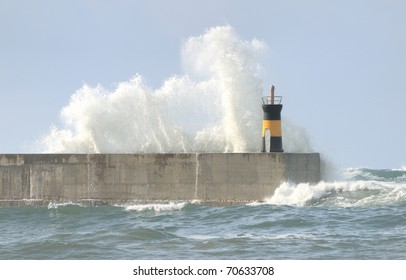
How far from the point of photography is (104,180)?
55.7 ft

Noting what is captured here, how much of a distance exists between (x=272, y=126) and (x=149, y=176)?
2618 mm

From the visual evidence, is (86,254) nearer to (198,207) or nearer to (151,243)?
(151,243)

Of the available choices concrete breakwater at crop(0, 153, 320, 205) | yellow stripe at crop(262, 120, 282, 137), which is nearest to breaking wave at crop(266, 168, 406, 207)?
concrete breakwater at crop(0, 153, 320, 205)

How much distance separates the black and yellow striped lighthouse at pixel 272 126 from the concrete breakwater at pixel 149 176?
2.34 ft

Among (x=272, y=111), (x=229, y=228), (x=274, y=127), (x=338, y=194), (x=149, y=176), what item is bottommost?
(x=229, y=228)

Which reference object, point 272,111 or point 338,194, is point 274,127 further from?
point 338,194

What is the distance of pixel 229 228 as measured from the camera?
13641 mm

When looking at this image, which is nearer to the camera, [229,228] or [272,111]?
[229,228]

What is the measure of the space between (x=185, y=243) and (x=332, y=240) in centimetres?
210

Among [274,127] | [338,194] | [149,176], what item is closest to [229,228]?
[149,176]

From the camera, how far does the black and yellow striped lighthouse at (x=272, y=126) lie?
16.6m

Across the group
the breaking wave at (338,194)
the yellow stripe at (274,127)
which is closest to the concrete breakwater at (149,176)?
the breaking wave at (338,194)

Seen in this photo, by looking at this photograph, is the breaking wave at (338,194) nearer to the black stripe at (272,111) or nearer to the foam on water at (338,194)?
the foam on water at (338,194)
